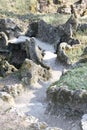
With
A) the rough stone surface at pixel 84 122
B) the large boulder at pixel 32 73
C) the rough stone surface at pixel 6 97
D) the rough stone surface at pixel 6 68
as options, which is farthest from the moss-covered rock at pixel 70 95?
the rough stone surface at pixel 6 68

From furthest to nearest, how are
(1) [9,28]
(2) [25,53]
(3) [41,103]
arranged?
(1) [9,28], (2) [25,53], (3) [41,103]

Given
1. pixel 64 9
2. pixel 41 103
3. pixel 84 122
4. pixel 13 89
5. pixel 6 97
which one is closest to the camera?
pixel 84 122

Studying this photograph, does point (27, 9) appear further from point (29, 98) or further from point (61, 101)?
point (61, 101)

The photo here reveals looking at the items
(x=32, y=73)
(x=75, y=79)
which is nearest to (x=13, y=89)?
(x=32, y=73)

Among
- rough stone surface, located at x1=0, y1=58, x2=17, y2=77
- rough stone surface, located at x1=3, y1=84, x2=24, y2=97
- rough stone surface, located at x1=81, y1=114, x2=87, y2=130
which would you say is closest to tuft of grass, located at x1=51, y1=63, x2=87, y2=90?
rough stone surface, located at x1=81, y1=114, x2=87, y2=130

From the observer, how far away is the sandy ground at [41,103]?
18875mm

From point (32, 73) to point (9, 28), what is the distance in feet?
41.2

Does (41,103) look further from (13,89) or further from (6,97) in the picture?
(13,89)

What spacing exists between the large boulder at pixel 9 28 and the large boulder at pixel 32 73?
10793 mm

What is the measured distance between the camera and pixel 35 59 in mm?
28984

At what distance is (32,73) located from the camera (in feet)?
82.3

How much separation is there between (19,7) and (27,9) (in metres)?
0.95

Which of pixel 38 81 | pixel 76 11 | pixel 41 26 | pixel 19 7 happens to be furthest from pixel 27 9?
pixel 38 81

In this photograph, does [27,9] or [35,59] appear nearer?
[35,59]
